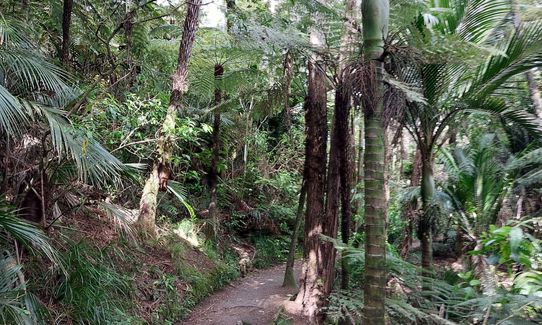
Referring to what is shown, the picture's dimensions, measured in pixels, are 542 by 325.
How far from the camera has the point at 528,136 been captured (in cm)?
564

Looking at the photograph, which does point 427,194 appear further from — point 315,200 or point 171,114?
point 171,114

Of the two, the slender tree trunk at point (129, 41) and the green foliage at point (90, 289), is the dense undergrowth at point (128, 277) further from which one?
the slender tree trunk at point (129, 41)

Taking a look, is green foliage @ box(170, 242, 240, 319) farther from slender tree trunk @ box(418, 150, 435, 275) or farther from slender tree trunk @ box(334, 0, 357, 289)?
slender tree trunk @ box(418, 150, 435, 275)

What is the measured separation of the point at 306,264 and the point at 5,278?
3.57 meters

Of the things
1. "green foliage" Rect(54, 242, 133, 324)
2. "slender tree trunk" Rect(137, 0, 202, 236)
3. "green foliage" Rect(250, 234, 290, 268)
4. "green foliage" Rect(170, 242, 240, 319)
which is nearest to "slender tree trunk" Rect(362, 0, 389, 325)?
"green foliage" Rect(54, 242, 133, 324)

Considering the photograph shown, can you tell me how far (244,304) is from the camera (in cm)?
657

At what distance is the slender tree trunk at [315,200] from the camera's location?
5297 mm

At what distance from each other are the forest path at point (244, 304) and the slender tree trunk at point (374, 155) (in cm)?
272

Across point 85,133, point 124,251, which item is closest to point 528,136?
point 85,133

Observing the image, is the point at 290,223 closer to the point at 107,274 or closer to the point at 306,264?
the point at 306,264

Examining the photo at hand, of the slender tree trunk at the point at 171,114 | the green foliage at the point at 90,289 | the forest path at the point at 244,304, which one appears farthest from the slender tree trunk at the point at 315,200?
the green foliage at the point at 90,289

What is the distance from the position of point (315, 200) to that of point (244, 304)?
7.97 feet

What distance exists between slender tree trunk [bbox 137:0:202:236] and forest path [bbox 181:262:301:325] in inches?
67.9

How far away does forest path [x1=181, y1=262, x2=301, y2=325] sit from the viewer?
5.81 metres
